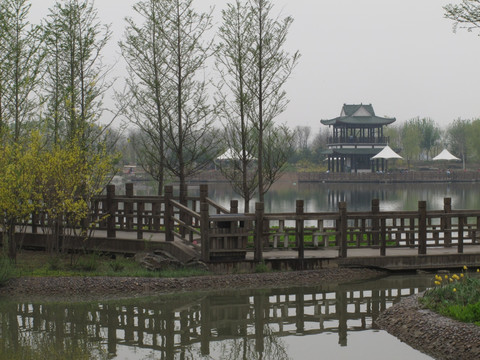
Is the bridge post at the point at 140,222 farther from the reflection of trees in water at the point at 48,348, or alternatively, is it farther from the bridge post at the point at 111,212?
the reflection of trees in water at the point at 48,348

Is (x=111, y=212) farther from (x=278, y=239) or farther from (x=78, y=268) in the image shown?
(x=278, y=239)

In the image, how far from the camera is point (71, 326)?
1003 centimetres

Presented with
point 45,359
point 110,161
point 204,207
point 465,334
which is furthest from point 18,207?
point 465,334

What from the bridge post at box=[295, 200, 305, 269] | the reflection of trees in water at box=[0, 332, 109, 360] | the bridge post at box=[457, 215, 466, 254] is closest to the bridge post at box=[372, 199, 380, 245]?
the bridge post at box=[295, 200, 305, 269]

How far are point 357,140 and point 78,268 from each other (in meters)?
65.1

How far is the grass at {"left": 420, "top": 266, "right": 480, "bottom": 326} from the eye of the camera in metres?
8.68

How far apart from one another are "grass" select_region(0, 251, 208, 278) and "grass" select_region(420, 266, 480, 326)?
470 centimetres

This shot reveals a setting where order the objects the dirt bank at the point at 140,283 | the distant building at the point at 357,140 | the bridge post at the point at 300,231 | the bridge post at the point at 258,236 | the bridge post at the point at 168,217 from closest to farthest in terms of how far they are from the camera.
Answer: the dirt bank at the point at 140,283 < the bridge post at the point at 258,236 < the bridge post at the point at 300,231 < the bridge post at the point at 168,217 < the distant building at the point at 357,140

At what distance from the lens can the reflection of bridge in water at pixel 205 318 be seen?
373 inches

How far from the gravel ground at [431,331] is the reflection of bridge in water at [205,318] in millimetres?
512

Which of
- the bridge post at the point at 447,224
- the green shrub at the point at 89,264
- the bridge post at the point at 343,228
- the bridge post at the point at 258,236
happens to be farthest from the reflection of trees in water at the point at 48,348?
the bridge post at the point at 447,224

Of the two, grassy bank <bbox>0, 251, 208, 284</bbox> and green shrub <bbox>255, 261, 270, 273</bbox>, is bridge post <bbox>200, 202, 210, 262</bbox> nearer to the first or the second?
grassy bank <bbox>0, 251, 208, 284</bbox>

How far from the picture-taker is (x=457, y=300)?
934 centimetres

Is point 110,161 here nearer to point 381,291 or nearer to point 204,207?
point 204,207
